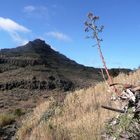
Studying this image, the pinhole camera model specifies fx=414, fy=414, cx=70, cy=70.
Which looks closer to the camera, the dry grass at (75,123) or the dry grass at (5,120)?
the dry grass at (75,123)

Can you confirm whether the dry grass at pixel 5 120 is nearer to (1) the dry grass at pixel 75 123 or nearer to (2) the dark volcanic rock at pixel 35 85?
(1) the dry grass at pixel 75 123

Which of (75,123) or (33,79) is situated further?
(33,79)

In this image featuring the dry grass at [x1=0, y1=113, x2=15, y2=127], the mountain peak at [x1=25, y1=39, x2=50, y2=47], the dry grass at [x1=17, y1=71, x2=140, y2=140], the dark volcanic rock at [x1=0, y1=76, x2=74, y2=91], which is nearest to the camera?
the dry grass at [x1=17, y1=71, x2=140, y2=140]

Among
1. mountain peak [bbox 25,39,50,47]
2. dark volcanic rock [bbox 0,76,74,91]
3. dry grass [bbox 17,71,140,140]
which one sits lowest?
dry grass [bbox 17,71,140,140]

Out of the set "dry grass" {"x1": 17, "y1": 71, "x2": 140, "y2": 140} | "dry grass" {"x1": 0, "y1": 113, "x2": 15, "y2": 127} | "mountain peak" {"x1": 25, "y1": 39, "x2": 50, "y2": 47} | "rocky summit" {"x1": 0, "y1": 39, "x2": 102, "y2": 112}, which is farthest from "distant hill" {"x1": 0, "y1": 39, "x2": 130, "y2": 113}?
"dry grass" {"x1": 17, "y1": 71, "x2": 140, "y2": 140}

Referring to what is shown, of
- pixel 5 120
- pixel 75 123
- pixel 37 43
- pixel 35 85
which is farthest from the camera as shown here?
pixel 37 43

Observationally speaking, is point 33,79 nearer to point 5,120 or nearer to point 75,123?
point 5,120

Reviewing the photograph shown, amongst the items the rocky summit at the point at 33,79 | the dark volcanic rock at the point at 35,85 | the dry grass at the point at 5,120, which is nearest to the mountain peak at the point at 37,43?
the rocky summit at the point at 33,79

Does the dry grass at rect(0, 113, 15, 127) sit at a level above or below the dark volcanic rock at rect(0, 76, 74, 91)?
below

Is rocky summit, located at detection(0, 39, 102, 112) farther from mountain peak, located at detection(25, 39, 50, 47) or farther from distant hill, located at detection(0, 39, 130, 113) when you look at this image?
mountain peak, located at detection(25, 39, 50, 47)

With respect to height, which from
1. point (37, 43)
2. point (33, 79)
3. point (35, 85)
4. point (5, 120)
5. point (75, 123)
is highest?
point (37, 43)

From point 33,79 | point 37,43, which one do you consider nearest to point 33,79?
point 33,79

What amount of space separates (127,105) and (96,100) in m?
5.61

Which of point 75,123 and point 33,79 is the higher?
point 33,79
